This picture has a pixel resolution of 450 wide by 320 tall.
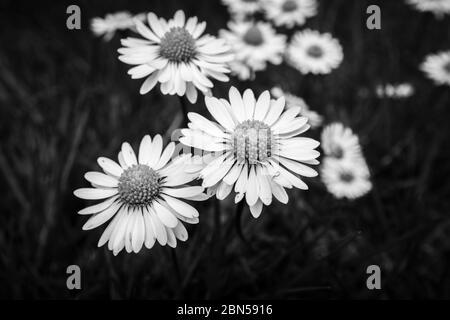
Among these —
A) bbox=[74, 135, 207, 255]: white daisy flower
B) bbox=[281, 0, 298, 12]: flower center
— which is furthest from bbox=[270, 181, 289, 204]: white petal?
bbox=[281, 0, 298, 12]: flower center

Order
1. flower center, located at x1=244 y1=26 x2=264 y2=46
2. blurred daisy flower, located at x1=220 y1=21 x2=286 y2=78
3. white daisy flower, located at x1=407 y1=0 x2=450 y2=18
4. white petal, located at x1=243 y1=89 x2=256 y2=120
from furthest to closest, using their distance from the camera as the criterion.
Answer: white daisy flower, located at x1=407 y1=0 x2=450 y2=18, flower center, located at x1=244 y1=26 x2=264 y2=46, blurred daisy flower, located at x1=220 y1=21 x2=286 y2=78, white petal, located at x1=243 y1=89 x2=256 y2=120

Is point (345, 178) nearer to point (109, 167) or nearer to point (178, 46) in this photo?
point (178, 46)

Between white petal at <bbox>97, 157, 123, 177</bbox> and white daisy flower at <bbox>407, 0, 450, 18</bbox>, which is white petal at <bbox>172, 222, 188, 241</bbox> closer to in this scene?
white petal at <bbox>97, 157, 123, 177</bbox>

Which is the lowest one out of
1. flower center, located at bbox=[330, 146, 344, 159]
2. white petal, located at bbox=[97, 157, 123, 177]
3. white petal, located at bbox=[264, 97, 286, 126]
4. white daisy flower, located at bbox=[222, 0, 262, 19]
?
white petal, located at bbox=[97, 157, 123, 177]

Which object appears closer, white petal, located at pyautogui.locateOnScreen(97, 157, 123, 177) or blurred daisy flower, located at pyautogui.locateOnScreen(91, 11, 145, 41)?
white petal, located at pyautogui.locateOnScreen(97, 157, 123, 177)

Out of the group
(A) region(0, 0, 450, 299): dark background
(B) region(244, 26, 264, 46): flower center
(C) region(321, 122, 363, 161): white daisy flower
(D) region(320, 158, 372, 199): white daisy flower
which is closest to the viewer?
(A) region(0, 0, 450, 299): dark background

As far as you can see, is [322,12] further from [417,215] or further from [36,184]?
[36,184]

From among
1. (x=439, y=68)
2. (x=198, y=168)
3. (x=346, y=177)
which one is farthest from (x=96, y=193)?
(x=439, y=68)

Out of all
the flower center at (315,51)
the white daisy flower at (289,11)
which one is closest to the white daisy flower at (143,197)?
the flower center at (315,51)
